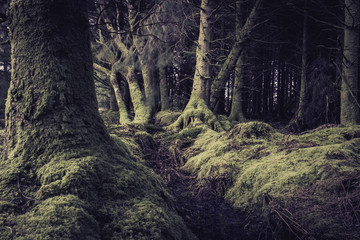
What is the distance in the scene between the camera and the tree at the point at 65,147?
1.61 metres

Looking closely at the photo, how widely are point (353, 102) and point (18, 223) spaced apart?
21.9 feet

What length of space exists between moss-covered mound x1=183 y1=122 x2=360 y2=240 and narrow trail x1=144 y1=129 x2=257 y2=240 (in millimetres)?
112

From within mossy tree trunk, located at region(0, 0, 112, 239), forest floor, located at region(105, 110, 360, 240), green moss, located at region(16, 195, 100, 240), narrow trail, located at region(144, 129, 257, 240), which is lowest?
narrow trail, located at region(144, 129, 257, 240)

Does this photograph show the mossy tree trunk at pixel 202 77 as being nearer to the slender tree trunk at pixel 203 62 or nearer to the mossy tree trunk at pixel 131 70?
the slender tree trunk at pixel 203 62

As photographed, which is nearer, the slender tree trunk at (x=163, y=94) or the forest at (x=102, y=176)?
the forest at (x=102, y=176)

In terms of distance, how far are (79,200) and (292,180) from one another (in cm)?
216

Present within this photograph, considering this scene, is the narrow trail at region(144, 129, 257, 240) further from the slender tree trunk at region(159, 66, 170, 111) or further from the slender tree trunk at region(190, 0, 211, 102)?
the slender tree trunk at region(159, 66, 170, 111)

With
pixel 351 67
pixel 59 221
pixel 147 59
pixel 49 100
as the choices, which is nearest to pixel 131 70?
pixel 147 59

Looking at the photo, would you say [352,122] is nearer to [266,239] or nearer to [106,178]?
[266,239]

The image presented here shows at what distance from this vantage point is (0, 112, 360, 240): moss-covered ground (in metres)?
1.61

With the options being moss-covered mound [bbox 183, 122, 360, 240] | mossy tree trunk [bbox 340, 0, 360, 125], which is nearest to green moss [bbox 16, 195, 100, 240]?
moss-covered mound [bbox 183, 122, 360, 240]

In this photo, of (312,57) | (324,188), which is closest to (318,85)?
(312,57)

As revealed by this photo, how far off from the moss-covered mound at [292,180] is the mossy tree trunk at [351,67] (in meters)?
2.12

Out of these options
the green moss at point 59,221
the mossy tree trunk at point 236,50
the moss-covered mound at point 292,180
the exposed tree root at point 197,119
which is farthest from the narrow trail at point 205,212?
the mossy tree trunk at point 236,50
